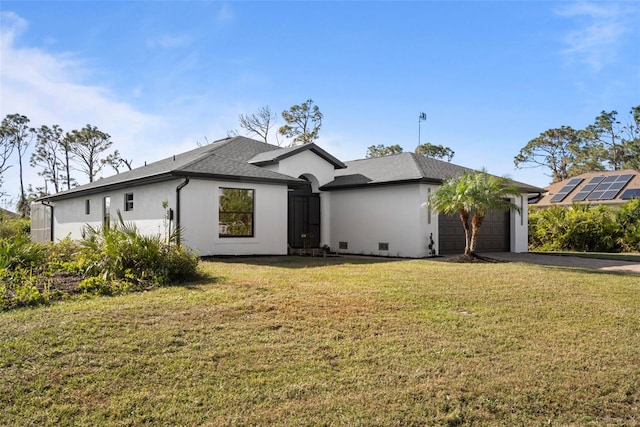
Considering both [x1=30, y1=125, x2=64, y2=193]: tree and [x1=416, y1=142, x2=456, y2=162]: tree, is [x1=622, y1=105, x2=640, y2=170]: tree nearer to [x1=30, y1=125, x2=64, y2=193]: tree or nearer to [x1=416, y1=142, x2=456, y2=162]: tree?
[x1=416, y1=142, x2=456, y2=162]: tree

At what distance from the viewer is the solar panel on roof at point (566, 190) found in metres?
30.4

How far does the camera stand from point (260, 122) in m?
38.8

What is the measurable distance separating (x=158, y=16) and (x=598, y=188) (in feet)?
91.4

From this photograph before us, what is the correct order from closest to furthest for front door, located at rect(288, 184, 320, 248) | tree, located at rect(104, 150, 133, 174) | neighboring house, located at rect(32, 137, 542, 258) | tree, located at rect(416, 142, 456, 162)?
neighboring house, located at rect(32, 137, 542, 258), front door, located at rect(288, 184, 320, 248), tree, located at rect(104, 150, 133, 174), tree, located at rect(416, 142, 456, 162)

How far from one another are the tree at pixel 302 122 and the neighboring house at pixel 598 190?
18.6 meters

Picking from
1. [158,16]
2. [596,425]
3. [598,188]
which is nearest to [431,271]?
[596,425]

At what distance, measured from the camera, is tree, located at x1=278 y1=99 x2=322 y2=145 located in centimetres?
3949

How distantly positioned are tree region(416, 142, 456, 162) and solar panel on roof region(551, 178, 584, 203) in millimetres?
18588

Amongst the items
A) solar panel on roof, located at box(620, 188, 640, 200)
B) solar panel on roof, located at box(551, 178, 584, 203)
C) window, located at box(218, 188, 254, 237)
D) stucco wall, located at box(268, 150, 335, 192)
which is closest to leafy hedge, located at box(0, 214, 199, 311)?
window, located at box(218, 188, 254, 237)

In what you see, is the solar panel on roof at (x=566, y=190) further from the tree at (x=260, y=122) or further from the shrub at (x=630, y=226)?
the tree at (x=260, y=122)

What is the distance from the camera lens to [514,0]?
1239 centimetres

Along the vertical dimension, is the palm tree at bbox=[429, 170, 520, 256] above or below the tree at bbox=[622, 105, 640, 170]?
below

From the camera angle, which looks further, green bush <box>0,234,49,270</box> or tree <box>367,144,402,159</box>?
tree <box>367,144,402,159</box>

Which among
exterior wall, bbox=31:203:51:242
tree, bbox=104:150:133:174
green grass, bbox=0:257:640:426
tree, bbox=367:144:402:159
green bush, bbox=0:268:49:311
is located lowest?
green grass, bbox=0:257:640:426
